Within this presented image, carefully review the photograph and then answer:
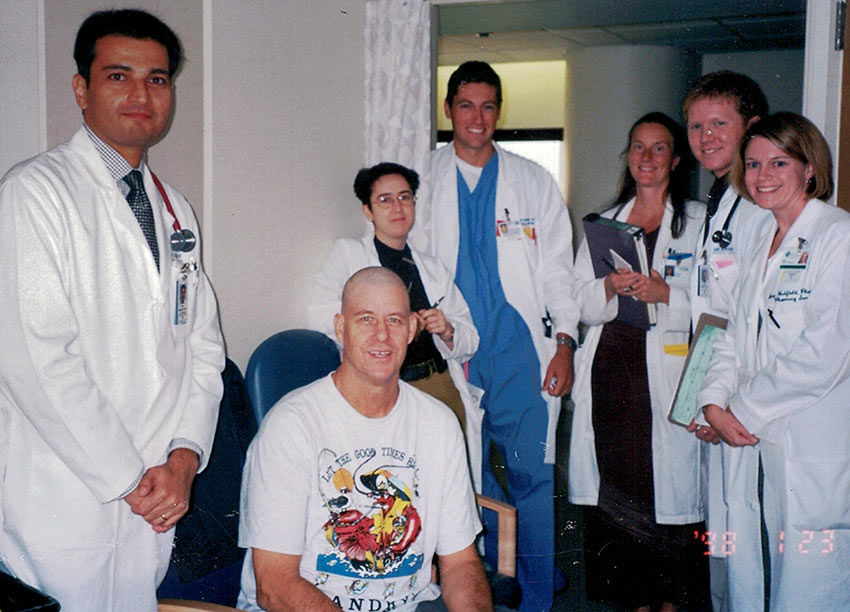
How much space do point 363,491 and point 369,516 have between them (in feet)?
0.19

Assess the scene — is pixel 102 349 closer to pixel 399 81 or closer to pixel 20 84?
pixel 20 84

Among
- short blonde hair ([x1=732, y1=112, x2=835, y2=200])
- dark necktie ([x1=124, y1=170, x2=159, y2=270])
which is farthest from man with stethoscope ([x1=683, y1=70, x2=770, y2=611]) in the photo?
dark necktie ([x1=124, y1=170, x2=159, y2=270])

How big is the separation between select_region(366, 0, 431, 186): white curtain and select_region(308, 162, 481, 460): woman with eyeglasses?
345mm

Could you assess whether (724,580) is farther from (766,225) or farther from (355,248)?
(355,248)

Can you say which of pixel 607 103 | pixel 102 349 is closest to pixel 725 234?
pixel 102 349

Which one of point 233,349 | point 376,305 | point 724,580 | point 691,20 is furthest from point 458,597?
point 691,20

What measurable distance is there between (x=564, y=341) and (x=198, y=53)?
179 centimetres

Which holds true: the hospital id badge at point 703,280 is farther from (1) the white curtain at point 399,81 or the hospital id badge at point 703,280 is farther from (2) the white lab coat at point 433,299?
(1) the white curtain at point 399,81

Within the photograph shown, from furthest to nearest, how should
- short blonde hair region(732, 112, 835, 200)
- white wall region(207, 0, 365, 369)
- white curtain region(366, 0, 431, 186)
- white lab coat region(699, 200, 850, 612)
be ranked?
white curtain region(366, 0, 431, 186) < white wall region(207, 0, 365, 369) < short blonde hair region(732, 112, 835, 200) < white lab coat region(699, 200, 850, 612)

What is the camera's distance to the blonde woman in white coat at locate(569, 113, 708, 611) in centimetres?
303

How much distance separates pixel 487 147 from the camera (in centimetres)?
334

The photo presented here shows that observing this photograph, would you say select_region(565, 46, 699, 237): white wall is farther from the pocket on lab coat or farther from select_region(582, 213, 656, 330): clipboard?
the pocket on lab coat

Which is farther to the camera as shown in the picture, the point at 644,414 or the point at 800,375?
the point at 644,414

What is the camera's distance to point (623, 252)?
3.06 m
